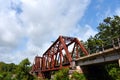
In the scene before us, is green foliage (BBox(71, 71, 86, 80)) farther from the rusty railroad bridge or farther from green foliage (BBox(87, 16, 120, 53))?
green foliage (BBox(87, 16, 120, 53))

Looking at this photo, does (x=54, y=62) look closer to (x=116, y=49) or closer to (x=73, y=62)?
(x=73, y=62)

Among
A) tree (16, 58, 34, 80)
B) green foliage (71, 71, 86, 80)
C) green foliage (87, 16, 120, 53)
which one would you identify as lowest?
green foliage (71, 71, 86, 80)

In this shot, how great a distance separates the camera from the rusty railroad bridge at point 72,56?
32197mm

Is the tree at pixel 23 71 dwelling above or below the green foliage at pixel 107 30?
below

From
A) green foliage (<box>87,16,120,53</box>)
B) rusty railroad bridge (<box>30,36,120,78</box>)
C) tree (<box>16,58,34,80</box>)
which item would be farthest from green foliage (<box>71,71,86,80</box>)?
green foliage (<box>87,16,120,53</box>)

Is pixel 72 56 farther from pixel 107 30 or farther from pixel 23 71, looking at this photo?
pixel 107 30

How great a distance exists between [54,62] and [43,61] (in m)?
16.9

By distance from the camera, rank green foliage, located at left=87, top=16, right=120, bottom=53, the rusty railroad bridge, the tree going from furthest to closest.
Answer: green foliage, located at left=87, top=16, right=120, bottom=53 → the tree → the rusty railroad bridge

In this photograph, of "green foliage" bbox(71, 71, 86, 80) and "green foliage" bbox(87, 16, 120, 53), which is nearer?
"green foliage" bbox(71, 71, 86, 80)

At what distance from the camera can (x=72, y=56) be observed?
53438mm

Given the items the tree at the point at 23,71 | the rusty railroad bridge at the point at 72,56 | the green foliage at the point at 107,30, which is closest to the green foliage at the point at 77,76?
the rusty railroad bridge at the point at 72,56


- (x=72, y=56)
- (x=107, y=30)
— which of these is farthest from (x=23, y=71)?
(x=107, y=30)

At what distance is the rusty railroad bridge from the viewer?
32.2 metres

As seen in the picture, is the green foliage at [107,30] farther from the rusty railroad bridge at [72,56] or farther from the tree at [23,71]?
the tree at [23,71]
